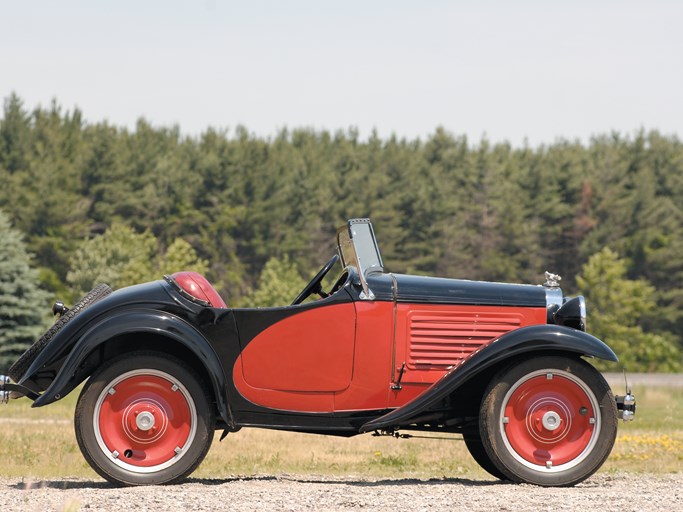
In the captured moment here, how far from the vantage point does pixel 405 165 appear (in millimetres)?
93625

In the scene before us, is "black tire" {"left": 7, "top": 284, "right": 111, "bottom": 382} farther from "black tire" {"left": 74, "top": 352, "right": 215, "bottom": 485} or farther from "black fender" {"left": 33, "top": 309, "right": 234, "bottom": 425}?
"black tire" {"left": 74, "top": 352, "right": 215, "bottom": 485}

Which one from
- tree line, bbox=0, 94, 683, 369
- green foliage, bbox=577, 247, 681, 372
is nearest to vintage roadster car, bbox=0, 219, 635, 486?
green foliage, bbox=577, 247, 681, 372

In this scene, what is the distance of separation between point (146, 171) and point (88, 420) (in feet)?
268

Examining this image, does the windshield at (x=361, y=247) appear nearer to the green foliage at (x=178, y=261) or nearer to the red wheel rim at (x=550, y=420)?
the red wheel rim at (x=550, y=420)

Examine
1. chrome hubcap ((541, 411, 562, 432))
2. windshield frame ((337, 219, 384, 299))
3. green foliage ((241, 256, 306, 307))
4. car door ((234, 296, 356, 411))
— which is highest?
green foliage ((241, 256, 306, 307))

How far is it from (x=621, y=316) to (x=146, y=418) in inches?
2684

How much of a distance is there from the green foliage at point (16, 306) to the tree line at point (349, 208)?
1564 inches

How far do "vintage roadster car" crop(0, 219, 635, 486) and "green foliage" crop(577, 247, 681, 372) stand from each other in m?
64.5

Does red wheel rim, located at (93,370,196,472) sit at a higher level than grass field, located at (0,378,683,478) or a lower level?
higher

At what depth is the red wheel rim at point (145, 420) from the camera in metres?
9.08

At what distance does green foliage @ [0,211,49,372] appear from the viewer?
36531 millimetres

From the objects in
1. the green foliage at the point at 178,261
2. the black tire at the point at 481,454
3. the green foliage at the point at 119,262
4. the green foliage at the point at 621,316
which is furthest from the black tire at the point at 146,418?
the green foliage at the point at 621,316

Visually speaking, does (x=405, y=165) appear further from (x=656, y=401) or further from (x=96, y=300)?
(x=96, y=300)

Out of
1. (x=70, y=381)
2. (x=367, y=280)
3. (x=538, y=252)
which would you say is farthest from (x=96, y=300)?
(x=538, y=252)
